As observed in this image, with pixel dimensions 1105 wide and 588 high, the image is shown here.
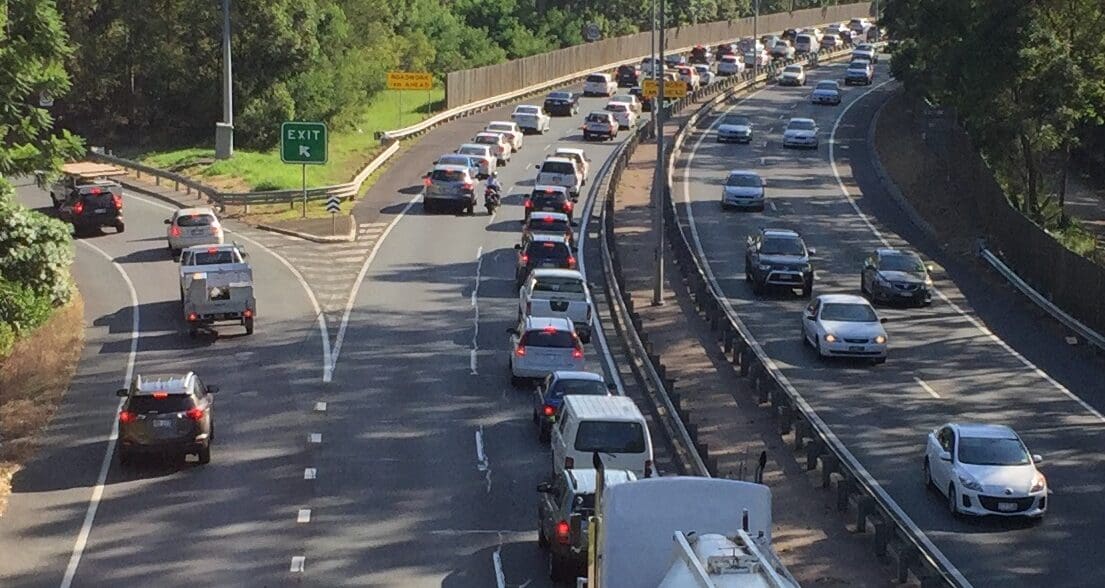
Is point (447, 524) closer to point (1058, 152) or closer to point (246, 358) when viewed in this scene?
point (246, 358)

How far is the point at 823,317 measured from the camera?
1539 inches

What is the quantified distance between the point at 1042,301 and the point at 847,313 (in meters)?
8.02

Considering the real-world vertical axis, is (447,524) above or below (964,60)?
below

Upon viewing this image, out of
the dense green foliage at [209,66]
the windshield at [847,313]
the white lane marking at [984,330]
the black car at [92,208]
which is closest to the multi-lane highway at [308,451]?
the black car at [92,208]

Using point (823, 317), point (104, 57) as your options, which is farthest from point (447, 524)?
point (104, 57)

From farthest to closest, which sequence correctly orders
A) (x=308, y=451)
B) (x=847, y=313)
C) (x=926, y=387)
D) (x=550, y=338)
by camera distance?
(x=847, y=313) < (x=926, y=387) < (x=550, y=338) < (x=308, y=451)

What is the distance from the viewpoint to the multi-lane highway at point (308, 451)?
24.4 meters

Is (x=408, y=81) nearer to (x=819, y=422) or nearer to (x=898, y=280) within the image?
(x=898, y=280)

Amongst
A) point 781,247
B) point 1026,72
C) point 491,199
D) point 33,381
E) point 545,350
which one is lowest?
point 33,381

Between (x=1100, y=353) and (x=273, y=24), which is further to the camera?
(x=273, y=24)

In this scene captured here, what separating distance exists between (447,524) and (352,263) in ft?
81.6

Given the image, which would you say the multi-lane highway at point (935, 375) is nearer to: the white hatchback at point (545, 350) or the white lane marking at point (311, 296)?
the white hatchback at point (545, 350)

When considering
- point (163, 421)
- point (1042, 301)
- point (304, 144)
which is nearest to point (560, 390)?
point (163, 421)

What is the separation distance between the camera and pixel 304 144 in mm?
56719
